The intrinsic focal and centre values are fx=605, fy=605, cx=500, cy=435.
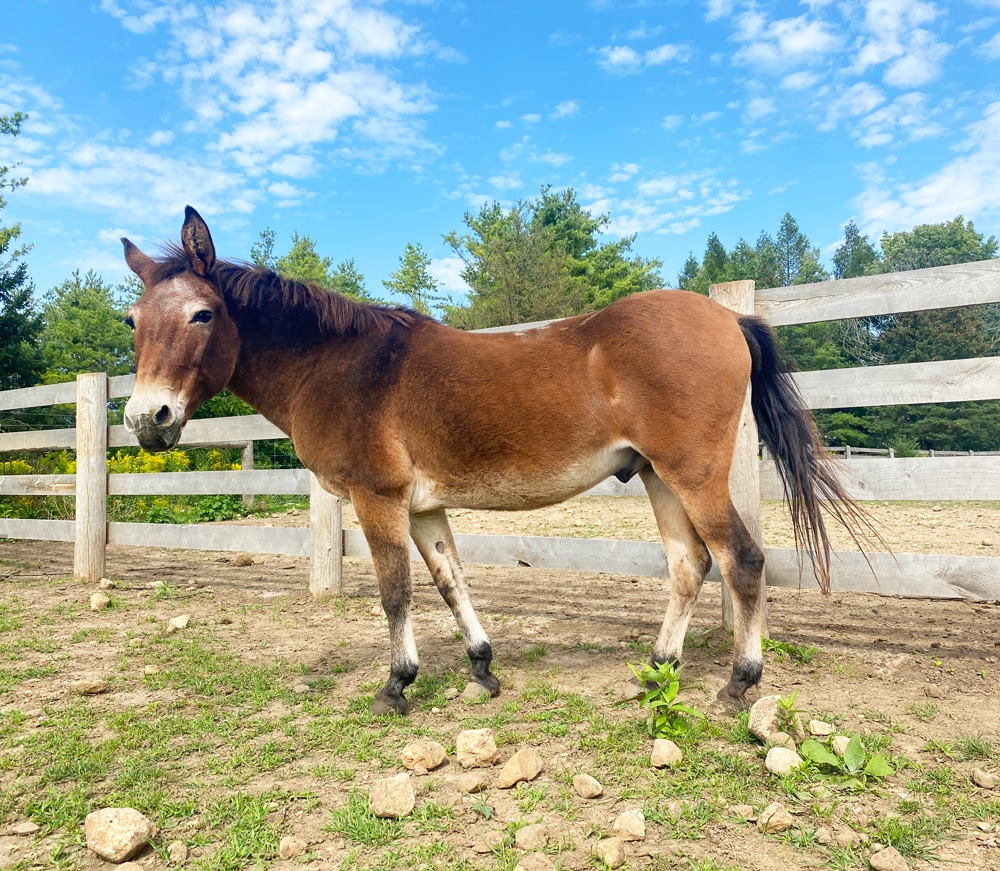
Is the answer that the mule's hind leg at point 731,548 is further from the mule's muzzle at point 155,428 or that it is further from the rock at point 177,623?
the rock at point 177,623

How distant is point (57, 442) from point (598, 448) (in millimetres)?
7291

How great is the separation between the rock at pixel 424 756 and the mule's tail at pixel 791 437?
2.17 metres

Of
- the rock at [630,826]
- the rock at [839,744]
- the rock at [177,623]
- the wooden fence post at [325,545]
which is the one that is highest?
the wooden fence post at [325,545]

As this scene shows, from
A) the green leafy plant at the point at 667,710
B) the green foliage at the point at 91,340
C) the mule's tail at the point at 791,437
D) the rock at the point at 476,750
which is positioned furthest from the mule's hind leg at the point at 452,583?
the green foliage at the point at 91,340

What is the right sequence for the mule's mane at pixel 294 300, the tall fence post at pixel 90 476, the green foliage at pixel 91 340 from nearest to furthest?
1. the mule's mane at pixel 294 300
2. the tall fence post at pixel 90 476
3. the green foliage at pixel 91 340

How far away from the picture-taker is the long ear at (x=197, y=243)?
3314 mm

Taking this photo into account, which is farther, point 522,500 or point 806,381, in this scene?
point 806,381

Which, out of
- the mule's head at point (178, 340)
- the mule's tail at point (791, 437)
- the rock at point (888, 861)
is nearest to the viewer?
the rock at point (888, 861)

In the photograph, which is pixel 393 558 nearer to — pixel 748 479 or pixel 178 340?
pixel 178 340

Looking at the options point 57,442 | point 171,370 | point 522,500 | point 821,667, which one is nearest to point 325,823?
point 522,500

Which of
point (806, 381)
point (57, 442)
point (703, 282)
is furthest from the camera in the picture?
point (703, 282)

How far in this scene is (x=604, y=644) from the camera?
4.01m

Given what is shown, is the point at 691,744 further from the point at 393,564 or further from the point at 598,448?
the point at 393,564

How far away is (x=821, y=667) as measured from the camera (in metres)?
3.42
